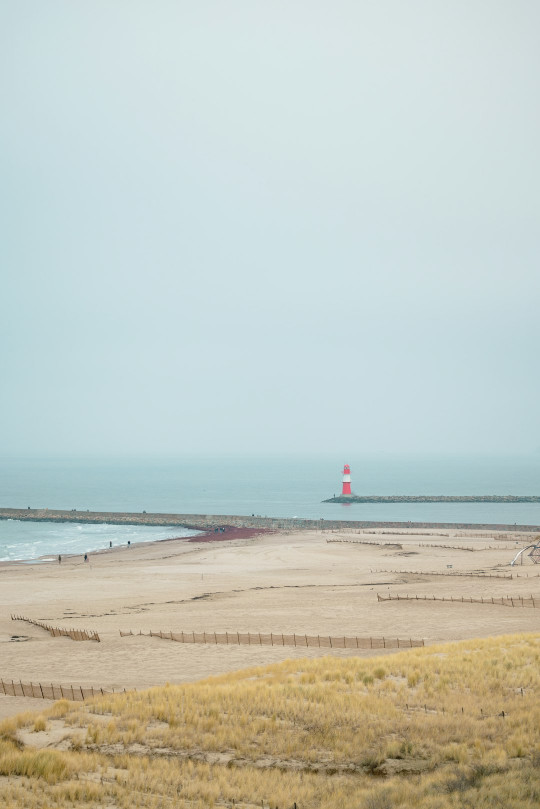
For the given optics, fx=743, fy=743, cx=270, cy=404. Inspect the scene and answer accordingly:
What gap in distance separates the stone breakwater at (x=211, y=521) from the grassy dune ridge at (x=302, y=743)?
66828 mm

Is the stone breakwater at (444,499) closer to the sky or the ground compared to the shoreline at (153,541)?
closer to the sky

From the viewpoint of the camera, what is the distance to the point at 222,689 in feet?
52.7

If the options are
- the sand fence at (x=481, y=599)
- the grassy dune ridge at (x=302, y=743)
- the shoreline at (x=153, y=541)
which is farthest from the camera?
the shoreline at (x=153, y=541)

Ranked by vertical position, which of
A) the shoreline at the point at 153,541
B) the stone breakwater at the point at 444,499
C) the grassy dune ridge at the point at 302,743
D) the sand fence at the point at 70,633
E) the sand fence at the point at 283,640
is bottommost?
the shoreline at the point at 153,541

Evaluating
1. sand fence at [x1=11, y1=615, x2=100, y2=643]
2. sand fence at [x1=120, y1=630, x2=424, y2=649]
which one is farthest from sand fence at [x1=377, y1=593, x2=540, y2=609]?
sand fence at [x1=11, y1=615, x2=100, y2=643]

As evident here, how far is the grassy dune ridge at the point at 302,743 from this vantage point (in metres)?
11.3

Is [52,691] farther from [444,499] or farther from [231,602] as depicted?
[444,499]

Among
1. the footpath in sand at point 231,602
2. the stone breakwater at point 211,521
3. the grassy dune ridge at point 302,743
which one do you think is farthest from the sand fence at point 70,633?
the stone breakwater at point 211,521

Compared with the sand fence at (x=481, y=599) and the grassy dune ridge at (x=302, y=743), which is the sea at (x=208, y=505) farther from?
the grassy dune ridge at (x=302, y=743)

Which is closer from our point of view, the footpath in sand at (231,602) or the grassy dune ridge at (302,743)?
the grassy dune ridge at (302,743)

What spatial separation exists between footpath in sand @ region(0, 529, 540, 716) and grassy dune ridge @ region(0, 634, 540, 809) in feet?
13.1

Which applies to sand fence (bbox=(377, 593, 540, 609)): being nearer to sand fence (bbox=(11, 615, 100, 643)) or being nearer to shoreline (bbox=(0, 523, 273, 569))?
sand fence (bbox=(11, 615, 100, 643))

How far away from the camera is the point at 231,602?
34.0 m

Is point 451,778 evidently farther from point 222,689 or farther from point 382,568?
point 382,568
